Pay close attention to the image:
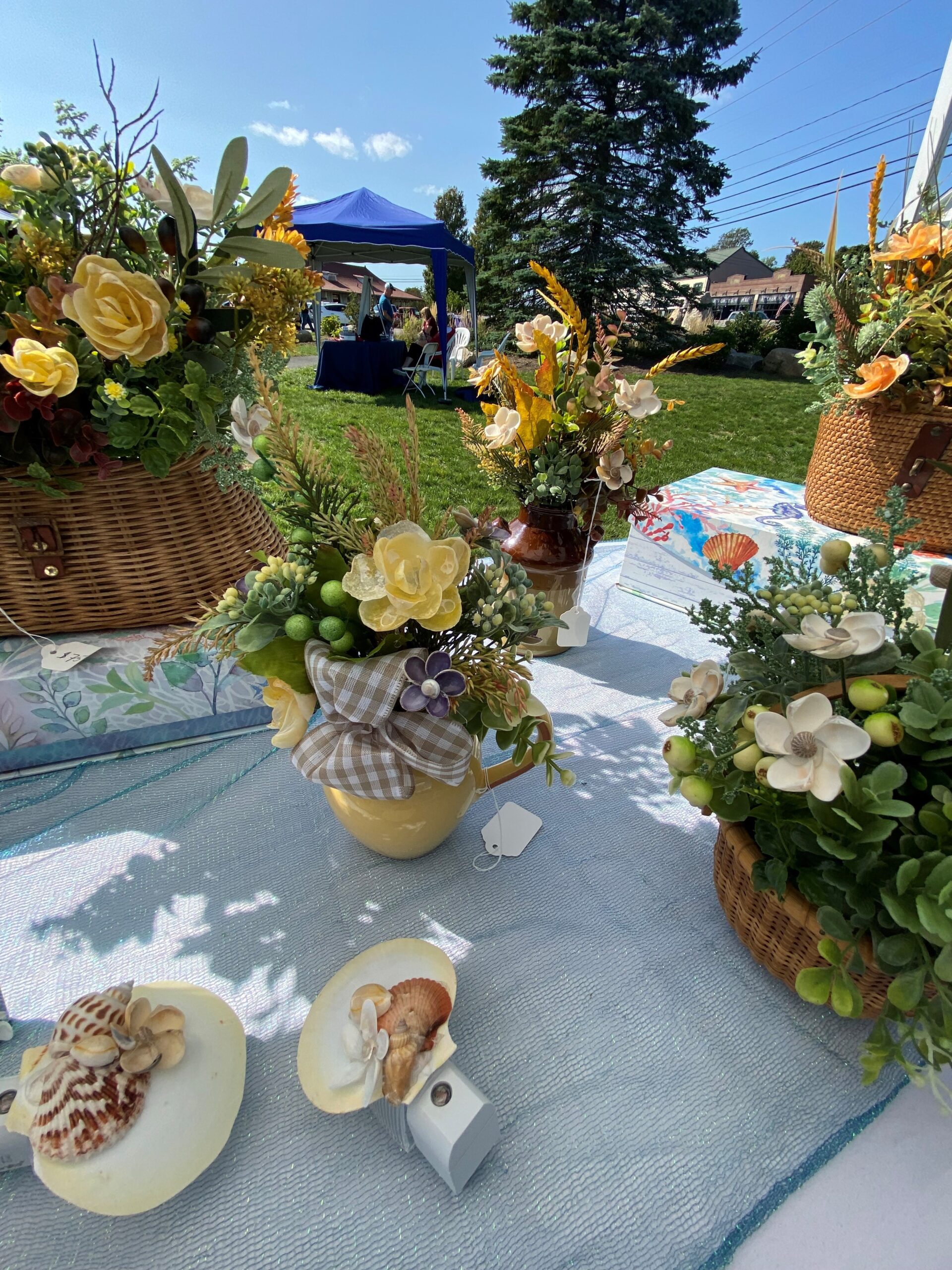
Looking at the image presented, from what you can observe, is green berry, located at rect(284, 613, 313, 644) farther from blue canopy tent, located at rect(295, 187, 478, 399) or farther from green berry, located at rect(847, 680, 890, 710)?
blue canopy tent, located at rect(295, 187, 478, 399)

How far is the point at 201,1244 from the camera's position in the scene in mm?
419

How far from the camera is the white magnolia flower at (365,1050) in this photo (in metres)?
0.44

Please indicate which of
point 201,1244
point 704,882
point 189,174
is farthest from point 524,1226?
point 189,174

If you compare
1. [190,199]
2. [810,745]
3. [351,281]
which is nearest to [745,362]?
[351,281]

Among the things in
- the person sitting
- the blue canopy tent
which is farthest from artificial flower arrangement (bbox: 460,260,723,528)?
the person sitting

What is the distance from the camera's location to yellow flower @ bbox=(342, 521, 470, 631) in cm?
47

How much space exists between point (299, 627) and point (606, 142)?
37.3ft

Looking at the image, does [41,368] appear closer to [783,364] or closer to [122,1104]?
[122,1104]

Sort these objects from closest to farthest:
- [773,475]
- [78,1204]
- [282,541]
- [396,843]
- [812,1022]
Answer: [78,1204]
[812,1022]
[396,843]
[282,541]
[773,475]

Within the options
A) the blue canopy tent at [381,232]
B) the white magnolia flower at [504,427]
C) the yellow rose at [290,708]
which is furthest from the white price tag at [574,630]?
the blue canopy tent at [381,232]

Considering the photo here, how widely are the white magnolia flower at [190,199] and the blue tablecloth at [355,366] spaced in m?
5.24

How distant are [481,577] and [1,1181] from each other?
0.60 m

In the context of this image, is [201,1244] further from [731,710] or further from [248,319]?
→ [248,319]

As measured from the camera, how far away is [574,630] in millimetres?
1097
